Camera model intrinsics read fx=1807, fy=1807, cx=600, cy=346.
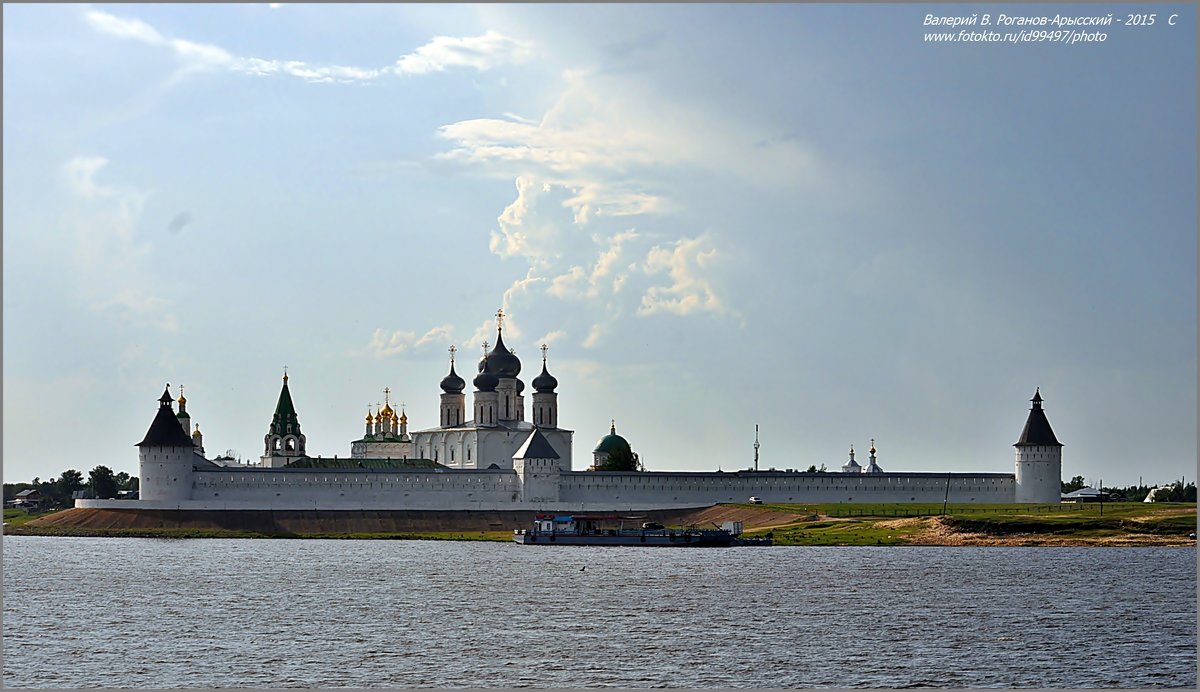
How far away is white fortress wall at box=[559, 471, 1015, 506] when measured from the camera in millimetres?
89500

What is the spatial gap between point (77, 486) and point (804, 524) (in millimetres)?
60573

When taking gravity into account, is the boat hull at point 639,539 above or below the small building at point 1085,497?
below

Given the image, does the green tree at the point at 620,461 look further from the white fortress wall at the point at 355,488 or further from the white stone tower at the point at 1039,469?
the white stone tower at the point at 1039,469

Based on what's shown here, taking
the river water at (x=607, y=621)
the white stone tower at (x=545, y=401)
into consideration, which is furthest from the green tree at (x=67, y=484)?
the river water at (x=607, y=621)

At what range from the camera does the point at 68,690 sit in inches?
1131

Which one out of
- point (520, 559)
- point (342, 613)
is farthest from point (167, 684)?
point (520, 559)

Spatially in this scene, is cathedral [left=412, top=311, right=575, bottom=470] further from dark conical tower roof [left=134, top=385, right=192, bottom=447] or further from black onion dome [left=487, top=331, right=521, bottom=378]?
dark conical tower roof [left=134, top=385, right=192, bottom=447]

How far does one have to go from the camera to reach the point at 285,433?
4112 inches

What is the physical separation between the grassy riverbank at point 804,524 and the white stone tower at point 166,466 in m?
2.30

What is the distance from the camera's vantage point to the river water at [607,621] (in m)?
30.7

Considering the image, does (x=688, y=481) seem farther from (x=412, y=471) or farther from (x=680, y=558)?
(x=680, y=558)

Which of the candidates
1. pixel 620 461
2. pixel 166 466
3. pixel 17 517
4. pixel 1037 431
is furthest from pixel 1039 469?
pixel 17 517

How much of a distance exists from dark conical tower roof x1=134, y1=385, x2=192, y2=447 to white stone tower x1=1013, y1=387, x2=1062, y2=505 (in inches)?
1598

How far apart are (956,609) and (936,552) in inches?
867
